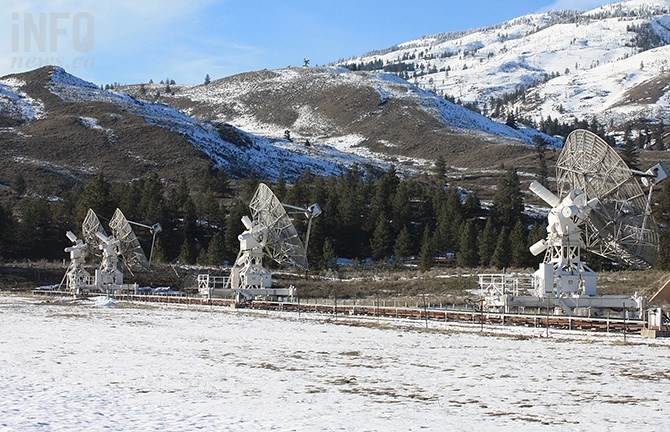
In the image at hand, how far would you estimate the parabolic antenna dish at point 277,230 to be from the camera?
64.3 m

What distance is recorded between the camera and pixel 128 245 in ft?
268

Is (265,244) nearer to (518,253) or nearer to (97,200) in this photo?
(518,253)

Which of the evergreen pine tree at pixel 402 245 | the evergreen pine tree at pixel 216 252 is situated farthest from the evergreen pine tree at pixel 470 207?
the evergreen pine tree at pixel 216 252

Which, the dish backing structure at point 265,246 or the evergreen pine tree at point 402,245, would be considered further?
the evergreen pine tree at point 402,245

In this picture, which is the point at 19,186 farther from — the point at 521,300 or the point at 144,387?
the point at 144,387

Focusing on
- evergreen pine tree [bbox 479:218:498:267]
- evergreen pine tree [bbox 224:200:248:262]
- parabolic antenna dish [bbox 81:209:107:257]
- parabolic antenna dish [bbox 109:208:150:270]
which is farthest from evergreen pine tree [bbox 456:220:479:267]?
parabolic antenna dish [bbox 81:209:107:257]

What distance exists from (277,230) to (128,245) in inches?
897

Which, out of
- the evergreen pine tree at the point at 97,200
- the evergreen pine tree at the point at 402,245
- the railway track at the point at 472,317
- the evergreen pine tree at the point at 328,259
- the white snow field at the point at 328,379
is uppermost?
the evergreen pine tree at the point at 97,200

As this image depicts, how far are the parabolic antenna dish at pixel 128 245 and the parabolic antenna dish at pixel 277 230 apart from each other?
1804 centimetres

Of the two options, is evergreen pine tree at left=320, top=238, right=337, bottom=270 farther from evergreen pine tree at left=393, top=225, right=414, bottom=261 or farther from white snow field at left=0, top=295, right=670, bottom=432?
white snow field at left=0, top=295, right=670, bottom=432

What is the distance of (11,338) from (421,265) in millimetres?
61507

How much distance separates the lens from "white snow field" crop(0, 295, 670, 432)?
18656 millimetres

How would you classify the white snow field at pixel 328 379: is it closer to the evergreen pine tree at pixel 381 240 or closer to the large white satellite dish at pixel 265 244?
the large white satellite dish at pixel 265 244

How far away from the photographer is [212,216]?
377ft
